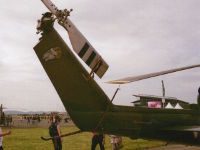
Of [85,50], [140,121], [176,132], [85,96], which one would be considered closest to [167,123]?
[176,132]

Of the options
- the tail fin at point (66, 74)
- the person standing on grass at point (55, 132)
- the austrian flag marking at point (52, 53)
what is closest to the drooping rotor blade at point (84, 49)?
the tail fin at point (66, 74)

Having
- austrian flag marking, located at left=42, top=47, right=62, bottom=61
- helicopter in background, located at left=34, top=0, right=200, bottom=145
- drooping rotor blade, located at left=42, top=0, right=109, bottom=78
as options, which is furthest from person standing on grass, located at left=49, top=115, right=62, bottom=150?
drooping rotor blade, located at left=42, top=0, right=109, bottom=78

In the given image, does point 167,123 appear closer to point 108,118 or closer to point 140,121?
point 140,121

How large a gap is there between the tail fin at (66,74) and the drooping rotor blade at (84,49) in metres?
0.40

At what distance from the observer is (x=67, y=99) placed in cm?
613

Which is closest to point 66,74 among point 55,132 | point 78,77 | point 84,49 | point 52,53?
point 78,77

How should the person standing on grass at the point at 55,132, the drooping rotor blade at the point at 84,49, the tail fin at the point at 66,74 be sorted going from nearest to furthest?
the drooping rotor blade at the point at 84,49 < the tail fin at the point at 66,74 < the person standing on grass at the point at 55,132

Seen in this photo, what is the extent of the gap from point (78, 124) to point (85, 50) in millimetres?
1651

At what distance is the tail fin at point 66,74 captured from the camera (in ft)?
20.0

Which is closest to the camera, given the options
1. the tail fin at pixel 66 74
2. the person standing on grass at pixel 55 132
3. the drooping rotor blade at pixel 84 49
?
the drooping rotor blade at pixel 84 49

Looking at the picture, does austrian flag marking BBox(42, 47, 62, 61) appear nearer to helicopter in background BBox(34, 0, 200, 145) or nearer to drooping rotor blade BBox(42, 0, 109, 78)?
helicopter in background BBox(34, 0, 200, 145)

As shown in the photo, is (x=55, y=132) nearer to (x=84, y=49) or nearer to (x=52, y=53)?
(x=52, y=53)

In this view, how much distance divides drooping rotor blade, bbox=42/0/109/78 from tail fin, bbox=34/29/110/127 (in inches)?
15.9

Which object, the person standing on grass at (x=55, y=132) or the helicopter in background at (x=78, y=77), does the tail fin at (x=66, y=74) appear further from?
the person standing on grass at (x=55, y=132)
